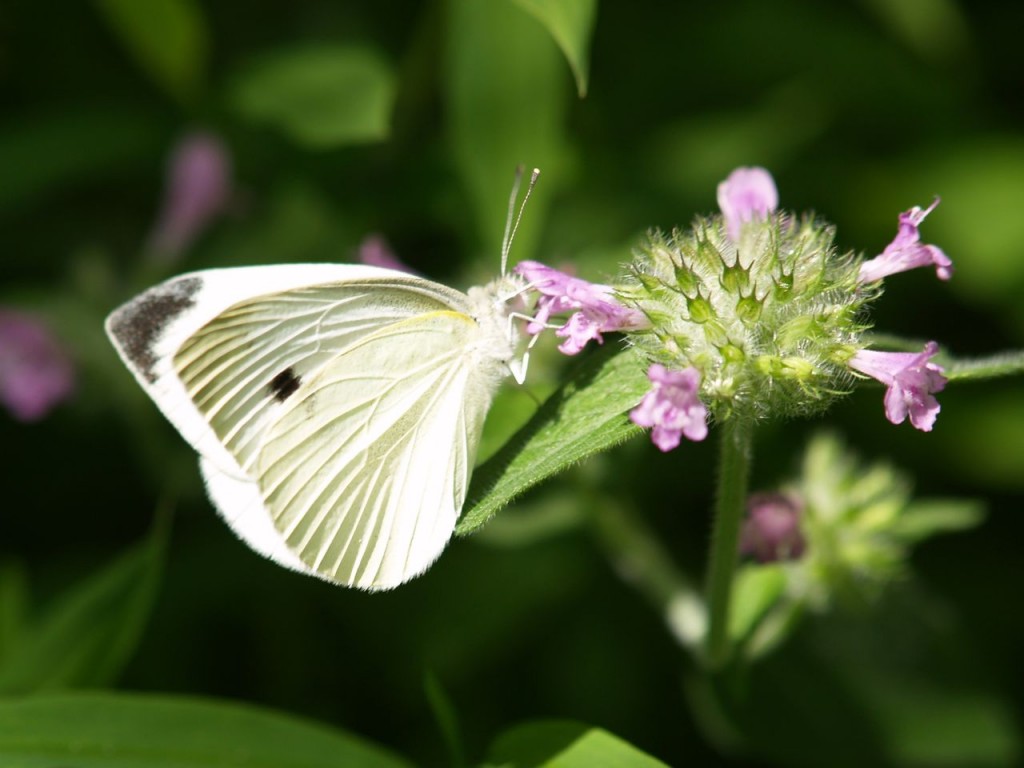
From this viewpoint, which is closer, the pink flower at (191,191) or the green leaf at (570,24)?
the green leaf at (570,24)

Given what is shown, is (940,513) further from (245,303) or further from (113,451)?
(113,451)

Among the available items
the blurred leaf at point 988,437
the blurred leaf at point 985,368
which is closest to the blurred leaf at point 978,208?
the blurred leaf at point 988,437

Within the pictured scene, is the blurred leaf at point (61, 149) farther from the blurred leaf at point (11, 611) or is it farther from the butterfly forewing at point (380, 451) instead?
the butterfly forewing at point (380, 451)

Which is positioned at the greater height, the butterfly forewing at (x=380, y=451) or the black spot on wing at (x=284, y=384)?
the black spot on wing at (x=284, y=384)

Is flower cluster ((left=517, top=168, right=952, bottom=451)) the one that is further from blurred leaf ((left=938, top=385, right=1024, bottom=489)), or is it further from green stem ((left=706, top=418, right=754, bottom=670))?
blurred leaf ((left=938, top=385, right=1024, bottom=489))

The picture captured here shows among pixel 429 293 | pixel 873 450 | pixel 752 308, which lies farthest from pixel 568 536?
pixel 752 308

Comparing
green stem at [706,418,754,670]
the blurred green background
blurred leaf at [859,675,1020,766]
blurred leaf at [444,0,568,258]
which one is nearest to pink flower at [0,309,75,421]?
the blurred green background

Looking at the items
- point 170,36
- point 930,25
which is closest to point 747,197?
point 170,36
